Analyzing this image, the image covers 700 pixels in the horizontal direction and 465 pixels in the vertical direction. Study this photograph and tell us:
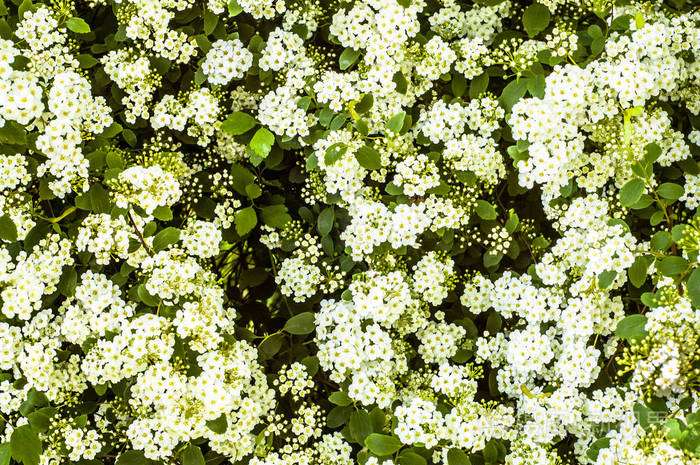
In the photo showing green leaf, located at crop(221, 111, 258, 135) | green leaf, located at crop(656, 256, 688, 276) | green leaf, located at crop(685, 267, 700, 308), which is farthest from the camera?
green leaf, located at crop(221, 111, 258, 135)

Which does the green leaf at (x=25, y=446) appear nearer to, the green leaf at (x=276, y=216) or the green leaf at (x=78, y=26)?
the green leaf at (x=276, y=216)

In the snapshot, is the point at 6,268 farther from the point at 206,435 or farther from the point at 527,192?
the point at 527,192

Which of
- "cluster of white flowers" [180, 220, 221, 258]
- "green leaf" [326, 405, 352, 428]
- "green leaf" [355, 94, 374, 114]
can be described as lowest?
"green leaf" [326, 405, 352, 428]

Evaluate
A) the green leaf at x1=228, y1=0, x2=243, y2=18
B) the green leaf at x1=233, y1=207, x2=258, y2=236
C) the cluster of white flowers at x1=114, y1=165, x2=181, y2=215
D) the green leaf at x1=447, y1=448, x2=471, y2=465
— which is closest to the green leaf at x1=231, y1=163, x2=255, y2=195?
the green leaf at x1=233, y1=207, x2=258, y2=236

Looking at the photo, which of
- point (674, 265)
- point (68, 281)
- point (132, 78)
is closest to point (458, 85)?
point (674, 265)

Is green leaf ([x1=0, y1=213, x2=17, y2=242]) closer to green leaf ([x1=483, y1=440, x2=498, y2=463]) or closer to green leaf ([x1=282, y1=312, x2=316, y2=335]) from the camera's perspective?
green leaf ([x1=282, y1=312, x2=316, y2=335])

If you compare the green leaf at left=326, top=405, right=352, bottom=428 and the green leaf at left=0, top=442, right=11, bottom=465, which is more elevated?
the green leaf at left=326, top=405, right=352, bottom=428
